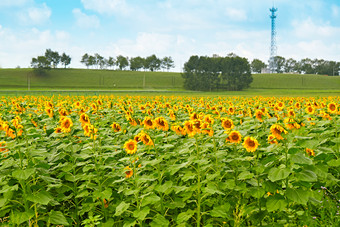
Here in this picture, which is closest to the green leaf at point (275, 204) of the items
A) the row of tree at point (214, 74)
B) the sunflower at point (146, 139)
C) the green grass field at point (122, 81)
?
the sunflower at point (146, 139)

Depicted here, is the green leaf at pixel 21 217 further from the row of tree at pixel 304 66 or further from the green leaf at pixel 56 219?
the row of tree at pixel 304 66

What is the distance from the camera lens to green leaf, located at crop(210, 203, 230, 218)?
118 inches

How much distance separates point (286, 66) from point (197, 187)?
16832cm

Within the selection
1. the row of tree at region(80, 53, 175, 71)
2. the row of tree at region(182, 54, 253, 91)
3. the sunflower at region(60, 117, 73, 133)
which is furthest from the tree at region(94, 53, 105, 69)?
the sunflower at region(60, 117, 73, 133)

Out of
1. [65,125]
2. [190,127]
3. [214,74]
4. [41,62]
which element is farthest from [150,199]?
[41,62]

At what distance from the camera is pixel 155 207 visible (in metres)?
3.33

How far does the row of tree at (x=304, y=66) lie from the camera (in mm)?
140875

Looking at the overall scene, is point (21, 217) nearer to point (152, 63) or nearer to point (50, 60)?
point (50, 60)

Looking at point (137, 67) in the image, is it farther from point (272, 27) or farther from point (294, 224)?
point (294, 224)

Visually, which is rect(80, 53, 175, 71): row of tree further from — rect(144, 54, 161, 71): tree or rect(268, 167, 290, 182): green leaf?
rect(268, 167, 290, 182): green leaf

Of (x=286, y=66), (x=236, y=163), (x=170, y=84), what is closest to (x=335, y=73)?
(x=286, y=66)

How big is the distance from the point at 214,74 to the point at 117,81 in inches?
1328

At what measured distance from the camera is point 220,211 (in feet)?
10.0

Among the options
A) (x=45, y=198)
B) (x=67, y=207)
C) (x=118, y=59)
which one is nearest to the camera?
(x=45, y=198)
